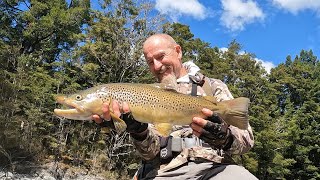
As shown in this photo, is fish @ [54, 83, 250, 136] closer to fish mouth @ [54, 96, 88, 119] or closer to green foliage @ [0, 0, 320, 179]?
fish mouth @ [54, 96, 88, 119]

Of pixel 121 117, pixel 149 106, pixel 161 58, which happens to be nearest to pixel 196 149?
pixel 149 106

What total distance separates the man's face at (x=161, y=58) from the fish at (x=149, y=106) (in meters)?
0.59

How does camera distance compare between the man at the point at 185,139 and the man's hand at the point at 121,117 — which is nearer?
the man's hand at the point at 121,117

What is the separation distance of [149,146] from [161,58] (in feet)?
3.00

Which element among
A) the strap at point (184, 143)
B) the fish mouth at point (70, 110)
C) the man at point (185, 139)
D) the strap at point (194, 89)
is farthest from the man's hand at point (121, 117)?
the strap at point (194, 89)

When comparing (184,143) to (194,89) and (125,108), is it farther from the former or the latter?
(125,108)

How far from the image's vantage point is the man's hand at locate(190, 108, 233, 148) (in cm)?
342

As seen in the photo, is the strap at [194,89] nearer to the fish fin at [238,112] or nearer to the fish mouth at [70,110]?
the fish fin at [238,112]

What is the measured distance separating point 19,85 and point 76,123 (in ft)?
17.8

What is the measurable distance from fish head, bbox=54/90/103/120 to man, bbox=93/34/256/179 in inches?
2.7

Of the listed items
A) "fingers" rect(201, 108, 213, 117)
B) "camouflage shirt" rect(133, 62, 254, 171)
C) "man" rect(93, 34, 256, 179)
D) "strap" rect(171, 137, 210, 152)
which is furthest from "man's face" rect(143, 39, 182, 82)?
"fingers" rect(201, 108, 213, 117)

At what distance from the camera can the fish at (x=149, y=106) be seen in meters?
3.38

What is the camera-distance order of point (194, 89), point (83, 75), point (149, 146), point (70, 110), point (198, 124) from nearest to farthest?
1. point (70, 110)
2. point (198, 124)
3. point (149, 146)
4. point (194, 89)
5. point (83, 75)

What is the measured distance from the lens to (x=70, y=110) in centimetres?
334
